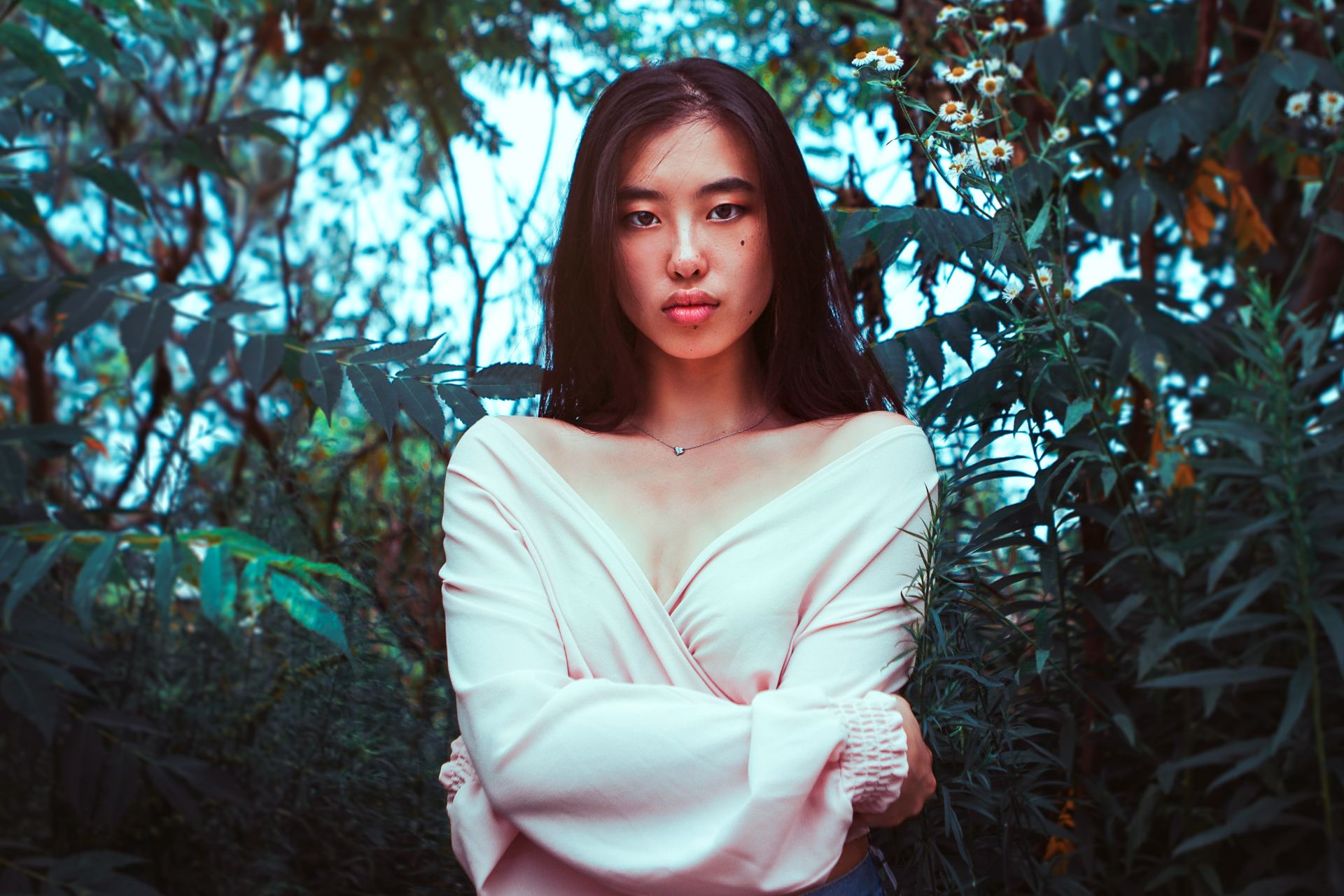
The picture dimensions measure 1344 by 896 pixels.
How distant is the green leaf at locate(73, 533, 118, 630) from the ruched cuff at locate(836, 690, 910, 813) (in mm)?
1093

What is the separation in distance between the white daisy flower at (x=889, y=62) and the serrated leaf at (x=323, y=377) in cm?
109

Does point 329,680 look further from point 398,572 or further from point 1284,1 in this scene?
point 1284,1

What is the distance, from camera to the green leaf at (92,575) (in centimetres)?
168

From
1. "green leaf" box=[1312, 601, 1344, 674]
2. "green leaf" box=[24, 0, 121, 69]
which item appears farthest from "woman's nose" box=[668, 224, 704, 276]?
"green leaf" box=[24, 0, 121, 69]

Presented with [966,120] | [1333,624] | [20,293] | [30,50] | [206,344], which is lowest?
[1333,624]

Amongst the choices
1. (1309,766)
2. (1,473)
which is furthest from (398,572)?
(1309,766)

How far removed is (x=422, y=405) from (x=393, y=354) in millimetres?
159

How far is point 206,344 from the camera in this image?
2.23 meters

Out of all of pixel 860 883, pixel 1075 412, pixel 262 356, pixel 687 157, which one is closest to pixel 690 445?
pixel 687 157

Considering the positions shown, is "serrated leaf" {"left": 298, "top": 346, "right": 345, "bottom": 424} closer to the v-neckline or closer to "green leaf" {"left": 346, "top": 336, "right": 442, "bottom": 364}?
"green leaf" {"left": 346, "top": 336, "right": 442, "bottom": 364}

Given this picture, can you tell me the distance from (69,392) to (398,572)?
258cm

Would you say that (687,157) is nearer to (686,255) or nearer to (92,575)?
(686,255)

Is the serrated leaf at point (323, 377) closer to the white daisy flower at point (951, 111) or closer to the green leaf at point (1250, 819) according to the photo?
the white daisy flower at point (951, 111)

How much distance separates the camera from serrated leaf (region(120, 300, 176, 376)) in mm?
2219
